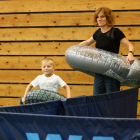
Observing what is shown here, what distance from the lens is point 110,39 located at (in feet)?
6.86

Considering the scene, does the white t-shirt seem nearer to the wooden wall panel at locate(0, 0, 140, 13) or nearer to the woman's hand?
the woman's hand

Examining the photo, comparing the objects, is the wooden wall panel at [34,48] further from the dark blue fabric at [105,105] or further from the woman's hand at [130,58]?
the dark blue fabric at [105,105]

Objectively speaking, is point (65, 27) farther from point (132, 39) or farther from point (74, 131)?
point (74, 131)

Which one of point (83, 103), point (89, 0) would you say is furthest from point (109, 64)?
point (89, 0)

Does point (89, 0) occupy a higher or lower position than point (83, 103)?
higher

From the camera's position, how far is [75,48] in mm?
2225

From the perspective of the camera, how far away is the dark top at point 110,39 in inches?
82.1

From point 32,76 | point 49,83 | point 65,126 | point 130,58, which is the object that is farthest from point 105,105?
point 32,76

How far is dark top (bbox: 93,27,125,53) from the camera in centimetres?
209

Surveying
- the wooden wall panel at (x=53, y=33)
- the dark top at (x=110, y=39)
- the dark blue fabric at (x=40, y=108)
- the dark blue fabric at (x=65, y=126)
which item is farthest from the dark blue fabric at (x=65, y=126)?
the wooden wall panel at (x=53, y=33)

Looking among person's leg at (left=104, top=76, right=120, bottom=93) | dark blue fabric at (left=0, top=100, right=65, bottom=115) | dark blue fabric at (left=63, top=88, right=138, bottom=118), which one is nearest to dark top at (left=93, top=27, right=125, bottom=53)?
person's leg at (left=104, top=76, right=120, bottom=93)

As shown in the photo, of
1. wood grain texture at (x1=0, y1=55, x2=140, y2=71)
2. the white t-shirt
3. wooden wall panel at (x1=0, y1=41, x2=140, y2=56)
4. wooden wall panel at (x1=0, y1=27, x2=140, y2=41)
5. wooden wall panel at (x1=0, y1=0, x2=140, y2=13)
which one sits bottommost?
the white t-shirt

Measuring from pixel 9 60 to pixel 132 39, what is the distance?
1.86 metres

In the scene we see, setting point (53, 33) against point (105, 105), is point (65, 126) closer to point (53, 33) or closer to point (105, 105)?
point (105, 105)
